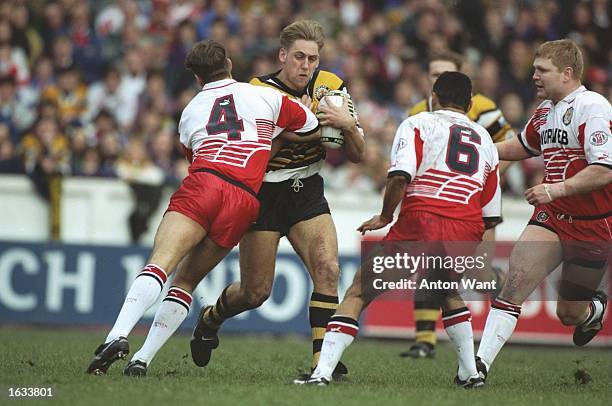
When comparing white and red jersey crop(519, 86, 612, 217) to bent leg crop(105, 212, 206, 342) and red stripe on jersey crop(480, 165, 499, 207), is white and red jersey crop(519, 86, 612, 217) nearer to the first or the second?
red stripe on jersey crop(480, 165, 499, 207)

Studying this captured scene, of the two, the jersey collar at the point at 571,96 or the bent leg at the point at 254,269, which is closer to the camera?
the jersey collar at the point at 571,96

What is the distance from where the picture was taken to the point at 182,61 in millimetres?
17062

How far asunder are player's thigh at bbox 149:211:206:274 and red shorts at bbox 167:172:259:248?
60 mm

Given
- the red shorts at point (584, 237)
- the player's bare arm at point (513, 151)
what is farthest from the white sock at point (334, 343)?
the player's bare arm at point (513, 151)

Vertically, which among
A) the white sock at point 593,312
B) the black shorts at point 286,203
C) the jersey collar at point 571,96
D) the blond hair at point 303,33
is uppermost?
the blond hair at point 303,33

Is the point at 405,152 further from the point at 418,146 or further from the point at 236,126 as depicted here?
the point at 236,126

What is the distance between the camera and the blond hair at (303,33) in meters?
8.48

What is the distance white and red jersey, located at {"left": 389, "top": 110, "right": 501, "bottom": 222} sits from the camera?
25.4 ft

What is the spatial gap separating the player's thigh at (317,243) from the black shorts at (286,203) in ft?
0.24

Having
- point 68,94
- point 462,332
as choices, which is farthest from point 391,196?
point 68,94

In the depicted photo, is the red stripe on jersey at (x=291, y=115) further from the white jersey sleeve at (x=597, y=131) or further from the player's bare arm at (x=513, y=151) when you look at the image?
the white jersey sleeve at (x=597, y=131)

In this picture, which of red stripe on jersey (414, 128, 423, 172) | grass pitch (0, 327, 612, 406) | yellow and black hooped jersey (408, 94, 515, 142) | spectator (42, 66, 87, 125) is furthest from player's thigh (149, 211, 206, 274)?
spectator (42, 66, 87, 125)

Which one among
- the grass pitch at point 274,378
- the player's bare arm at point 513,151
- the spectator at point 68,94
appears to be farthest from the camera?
the spectator at point 68,94

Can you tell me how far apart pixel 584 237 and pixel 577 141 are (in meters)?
0.79
